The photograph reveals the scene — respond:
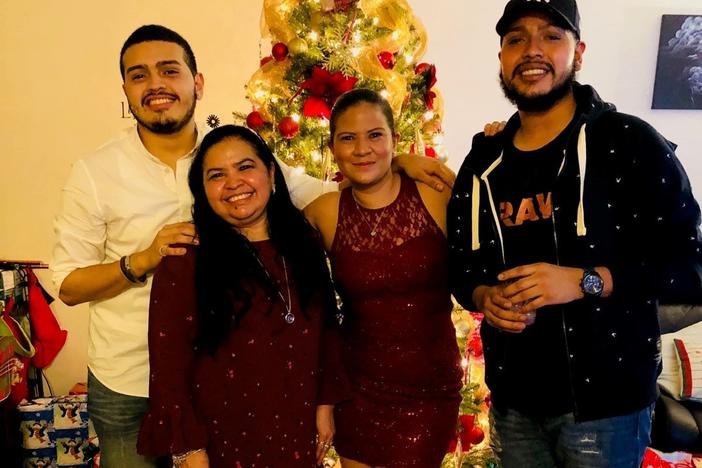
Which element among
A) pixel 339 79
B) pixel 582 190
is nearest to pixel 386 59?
pixel 339 79

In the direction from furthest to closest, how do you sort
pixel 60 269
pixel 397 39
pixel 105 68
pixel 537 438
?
pixel 105 68 → pixel 397 39 → pixel 60 269 → pixel 537 438

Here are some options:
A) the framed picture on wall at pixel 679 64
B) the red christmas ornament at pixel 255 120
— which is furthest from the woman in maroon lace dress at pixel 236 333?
the framed picture on wall at pixel 679 64

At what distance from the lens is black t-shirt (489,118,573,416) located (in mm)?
1248

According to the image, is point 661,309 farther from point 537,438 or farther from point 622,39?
point 622,39

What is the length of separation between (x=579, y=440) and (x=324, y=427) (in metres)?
0.69

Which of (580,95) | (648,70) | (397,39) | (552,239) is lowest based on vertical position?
(552,239)

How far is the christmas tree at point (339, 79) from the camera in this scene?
2.16 meters

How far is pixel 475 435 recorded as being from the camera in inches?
90.0

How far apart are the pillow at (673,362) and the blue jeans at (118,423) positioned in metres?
2.42

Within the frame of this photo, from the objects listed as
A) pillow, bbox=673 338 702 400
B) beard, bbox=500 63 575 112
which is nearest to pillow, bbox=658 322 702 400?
pillow, bbox=673 338 702 400

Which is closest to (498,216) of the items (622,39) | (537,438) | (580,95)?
(580,95)

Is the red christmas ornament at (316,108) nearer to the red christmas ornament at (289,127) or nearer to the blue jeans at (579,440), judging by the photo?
the red christmas ornament at (289,127)

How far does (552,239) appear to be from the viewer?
4.09ft

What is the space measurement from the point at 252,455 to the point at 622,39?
3395 mm
